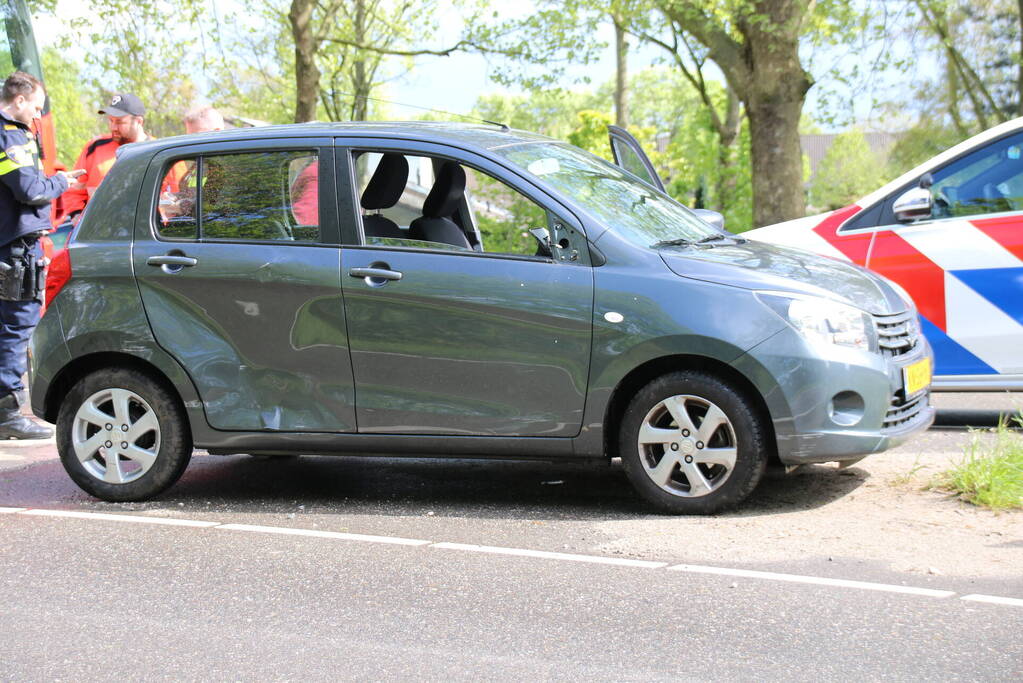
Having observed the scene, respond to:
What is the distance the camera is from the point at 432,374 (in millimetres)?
5930

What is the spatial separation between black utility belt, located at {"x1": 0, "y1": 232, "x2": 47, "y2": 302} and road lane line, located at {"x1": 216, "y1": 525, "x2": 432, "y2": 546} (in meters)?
3.13

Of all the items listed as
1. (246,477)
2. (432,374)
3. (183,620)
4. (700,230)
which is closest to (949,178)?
(700,230)

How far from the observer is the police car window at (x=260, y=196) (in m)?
6.14

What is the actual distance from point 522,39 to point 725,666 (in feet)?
78.3

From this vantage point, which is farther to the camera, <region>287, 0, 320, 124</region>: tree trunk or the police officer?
<region>287, 0, 320, 124</region>: tree trunk

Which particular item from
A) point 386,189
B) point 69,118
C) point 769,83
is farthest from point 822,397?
point 69,118

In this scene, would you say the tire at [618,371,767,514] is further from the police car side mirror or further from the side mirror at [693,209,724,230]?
the police car side mirror

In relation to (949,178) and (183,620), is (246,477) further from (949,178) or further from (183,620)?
(949,178)

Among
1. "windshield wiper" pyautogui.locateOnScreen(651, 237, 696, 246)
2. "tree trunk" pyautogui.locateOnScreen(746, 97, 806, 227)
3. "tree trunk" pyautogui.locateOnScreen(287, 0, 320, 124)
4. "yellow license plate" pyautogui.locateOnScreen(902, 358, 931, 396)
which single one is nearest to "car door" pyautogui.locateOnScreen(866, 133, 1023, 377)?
"yellow license plate" pyautogui.locateOnScreen(902, 358, 931, 396)

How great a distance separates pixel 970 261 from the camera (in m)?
7.45

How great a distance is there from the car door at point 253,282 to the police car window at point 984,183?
3.82 metres

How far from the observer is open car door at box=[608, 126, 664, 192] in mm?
7988

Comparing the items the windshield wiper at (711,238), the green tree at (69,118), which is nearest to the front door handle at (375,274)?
the windshield wiper at (711,238)

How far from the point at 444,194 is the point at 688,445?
186cm
